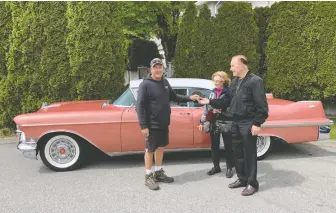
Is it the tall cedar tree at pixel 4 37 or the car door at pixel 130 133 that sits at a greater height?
the tall cedar tree at pixel 4 37

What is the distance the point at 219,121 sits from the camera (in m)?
4.41

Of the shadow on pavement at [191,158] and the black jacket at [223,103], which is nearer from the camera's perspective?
the black jacket at [223,103]

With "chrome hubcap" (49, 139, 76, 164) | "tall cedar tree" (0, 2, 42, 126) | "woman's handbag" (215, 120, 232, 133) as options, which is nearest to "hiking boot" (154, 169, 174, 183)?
"woman's handbag" (215, 120, 232, 133)

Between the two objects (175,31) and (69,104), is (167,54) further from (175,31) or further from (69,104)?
(69,104)

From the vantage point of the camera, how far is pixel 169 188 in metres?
4.34

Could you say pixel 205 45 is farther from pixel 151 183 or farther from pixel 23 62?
pixel 151 183

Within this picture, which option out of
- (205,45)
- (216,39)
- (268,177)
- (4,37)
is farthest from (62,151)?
(216,39)

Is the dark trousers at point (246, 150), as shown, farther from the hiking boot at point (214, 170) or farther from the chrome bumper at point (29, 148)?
the chrome bumper at point (29, 148)

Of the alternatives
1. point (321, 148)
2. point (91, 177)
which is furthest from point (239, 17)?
point (91, 177)

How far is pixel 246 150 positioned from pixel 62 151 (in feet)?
9.17

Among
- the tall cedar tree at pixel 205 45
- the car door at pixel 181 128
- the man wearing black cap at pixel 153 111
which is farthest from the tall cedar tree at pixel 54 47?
the man wearing black cap at pixel 153 111

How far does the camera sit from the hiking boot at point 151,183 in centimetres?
429

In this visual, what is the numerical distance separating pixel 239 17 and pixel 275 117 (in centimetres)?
434

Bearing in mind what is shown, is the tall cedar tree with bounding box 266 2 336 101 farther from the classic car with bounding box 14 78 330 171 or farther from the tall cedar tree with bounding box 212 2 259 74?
the classic car with bounding box 14 78 330 171
